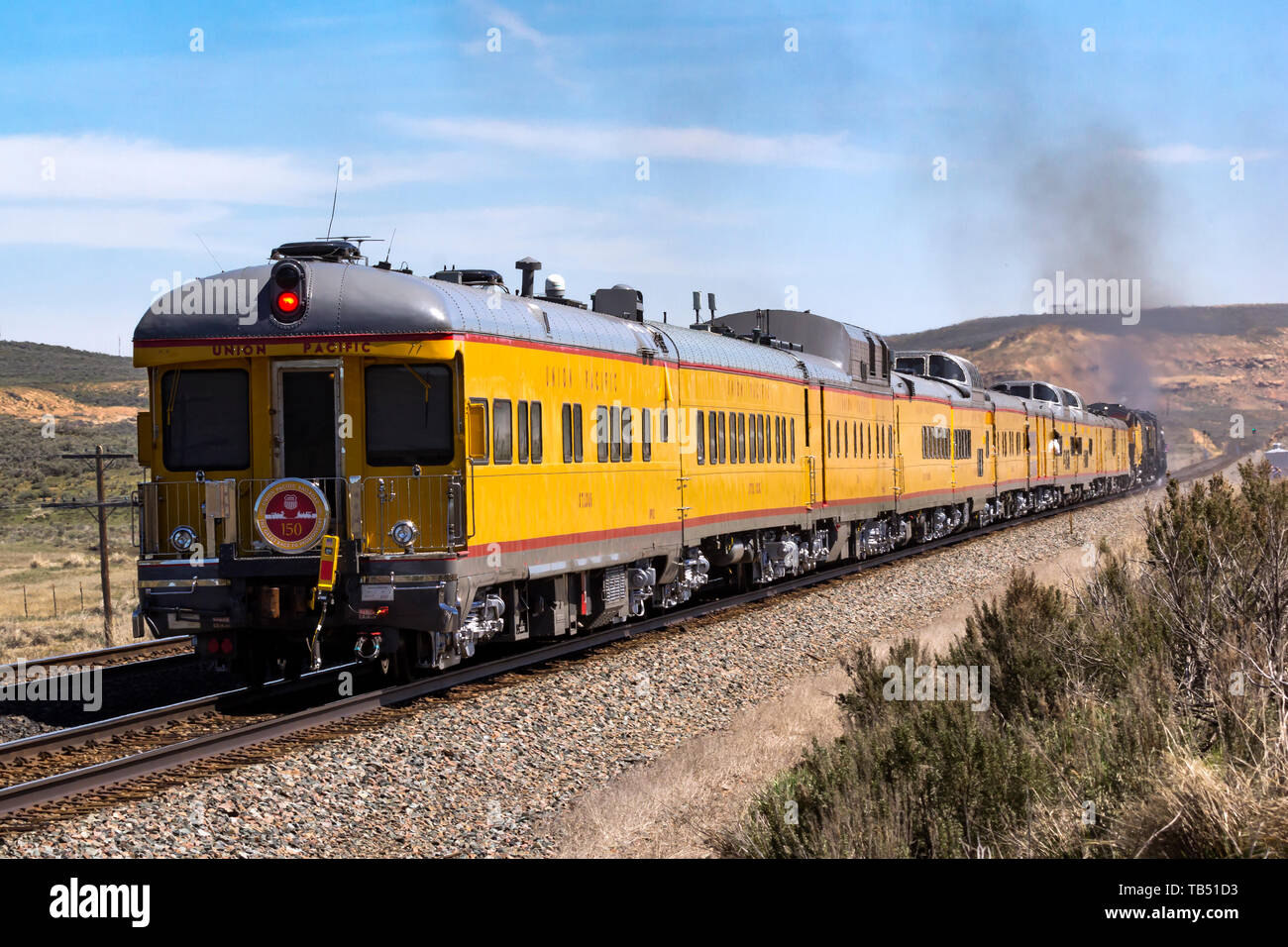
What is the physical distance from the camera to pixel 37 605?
2995 centimetres

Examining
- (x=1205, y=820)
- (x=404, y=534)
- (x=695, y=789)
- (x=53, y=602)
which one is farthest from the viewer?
(x=53, y=602)

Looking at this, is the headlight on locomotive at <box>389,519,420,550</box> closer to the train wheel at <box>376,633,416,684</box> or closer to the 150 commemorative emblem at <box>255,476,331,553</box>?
the 150 commemorative emblem at <box>255,476,331,553</box>

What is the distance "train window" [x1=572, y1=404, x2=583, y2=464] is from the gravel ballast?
7.32 feet

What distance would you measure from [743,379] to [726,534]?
7.91 feet

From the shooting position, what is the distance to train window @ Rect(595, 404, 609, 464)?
16125 millimetres

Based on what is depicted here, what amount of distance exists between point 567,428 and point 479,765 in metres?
5.23

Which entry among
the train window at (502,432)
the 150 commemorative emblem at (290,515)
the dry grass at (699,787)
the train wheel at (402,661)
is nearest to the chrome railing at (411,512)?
the 150 commemorative emblem at (290,515)

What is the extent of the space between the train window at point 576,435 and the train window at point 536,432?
0.95m

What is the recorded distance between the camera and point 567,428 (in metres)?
15.2

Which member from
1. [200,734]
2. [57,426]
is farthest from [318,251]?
[57,426]

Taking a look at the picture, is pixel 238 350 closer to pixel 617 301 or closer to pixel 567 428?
pixel 567 428

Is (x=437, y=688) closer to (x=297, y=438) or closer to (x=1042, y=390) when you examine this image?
(x=297, y=438)

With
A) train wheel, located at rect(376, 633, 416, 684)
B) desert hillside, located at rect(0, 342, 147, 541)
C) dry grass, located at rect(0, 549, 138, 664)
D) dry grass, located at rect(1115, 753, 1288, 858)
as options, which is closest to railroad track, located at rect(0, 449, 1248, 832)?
train wheel, located at rect(376, 633, 416, 684)
